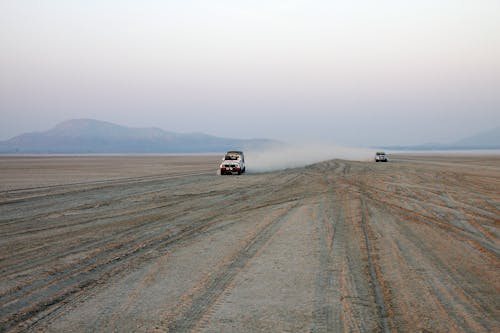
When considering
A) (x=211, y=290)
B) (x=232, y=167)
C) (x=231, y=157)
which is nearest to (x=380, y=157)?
(x=231, y=157)

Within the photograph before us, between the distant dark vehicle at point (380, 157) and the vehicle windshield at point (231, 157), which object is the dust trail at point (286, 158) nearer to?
the vehicle windshield at point (231, 157)

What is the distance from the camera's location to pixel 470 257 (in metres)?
8.15

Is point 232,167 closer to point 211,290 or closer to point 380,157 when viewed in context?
point 211,290

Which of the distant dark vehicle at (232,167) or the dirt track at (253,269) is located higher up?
the distant dark vehicle at (232,167)

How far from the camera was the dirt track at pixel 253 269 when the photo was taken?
5.12 m

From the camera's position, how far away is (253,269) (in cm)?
733

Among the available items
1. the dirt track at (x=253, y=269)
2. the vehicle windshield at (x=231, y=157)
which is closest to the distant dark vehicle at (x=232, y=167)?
the vehicle windshield at (x=231, y=157)

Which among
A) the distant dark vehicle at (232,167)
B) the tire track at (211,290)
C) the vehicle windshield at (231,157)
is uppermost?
the vehicle windshield at (231,157)

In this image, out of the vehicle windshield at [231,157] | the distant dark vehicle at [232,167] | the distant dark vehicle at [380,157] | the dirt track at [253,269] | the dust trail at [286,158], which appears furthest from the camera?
the distant dark vehicle at [380,157]

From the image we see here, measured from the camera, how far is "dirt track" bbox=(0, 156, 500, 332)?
512cm

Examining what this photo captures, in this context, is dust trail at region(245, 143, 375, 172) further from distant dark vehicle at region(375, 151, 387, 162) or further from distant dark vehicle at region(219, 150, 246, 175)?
distant dark vehicle at region(375, 151, 387, 162)

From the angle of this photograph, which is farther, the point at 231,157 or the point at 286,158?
the point at 286,158

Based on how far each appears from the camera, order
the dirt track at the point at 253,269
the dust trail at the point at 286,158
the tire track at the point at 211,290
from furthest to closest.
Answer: the dust trail at the point at 286,158 → the dirt track at the point at 253,269 → the tire track at the point at 211,290

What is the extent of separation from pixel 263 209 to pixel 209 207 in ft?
6.83
